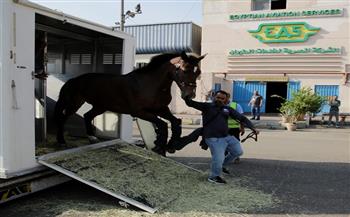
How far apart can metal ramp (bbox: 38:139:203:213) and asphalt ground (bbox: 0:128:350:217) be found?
0.32 meters

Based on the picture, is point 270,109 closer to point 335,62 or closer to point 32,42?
point 335,62

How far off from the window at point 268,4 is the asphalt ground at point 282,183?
1563cm

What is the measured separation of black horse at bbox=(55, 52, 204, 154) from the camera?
6.21 m

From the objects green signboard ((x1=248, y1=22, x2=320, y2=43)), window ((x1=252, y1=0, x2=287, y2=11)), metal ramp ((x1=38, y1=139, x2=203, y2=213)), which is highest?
window ((x1=252, y1=0, x2=287, y2=11))

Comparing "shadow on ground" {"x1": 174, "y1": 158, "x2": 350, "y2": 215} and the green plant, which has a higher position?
the green plant

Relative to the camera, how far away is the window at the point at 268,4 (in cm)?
2589

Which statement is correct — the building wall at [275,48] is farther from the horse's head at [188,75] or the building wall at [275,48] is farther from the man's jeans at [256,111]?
the horse's head at [188,75]

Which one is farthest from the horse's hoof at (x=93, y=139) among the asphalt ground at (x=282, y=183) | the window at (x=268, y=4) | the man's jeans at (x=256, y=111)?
the window at (x=268, y=4)

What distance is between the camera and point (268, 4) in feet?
85.0

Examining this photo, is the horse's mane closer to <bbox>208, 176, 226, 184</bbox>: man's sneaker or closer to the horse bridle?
the horse bridle

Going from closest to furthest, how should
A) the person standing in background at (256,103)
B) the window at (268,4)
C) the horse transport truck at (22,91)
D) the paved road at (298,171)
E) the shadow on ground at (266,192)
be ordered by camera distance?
the horse transport truck at (22,91) < the shadow on ground at (266,192) < the paved road at (298,171) < the person standing in background at (256,103) < the window at (268,4)

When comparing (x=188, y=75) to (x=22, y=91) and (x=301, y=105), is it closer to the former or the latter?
(x=22, y=91)

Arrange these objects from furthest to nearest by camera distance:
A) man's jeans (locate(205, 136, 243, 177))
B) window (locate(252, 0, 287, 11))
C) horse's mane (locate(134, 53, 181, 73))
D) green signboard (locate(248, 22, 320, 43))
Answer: window (locate(252, 0, 287, 11)) < green signboard (locate(248, 22, 320, 43)) < horse's mane (locate(134, 53, 181, 73)) < man's jeans (locate(205, 136, 243, 177))

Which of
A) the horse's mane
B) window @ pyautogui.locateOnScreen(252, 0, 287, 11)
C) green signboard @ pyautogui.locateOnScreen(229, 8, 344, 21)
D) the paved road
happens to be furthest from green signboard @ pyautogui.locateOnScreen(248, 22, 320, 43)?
the horse's mane
